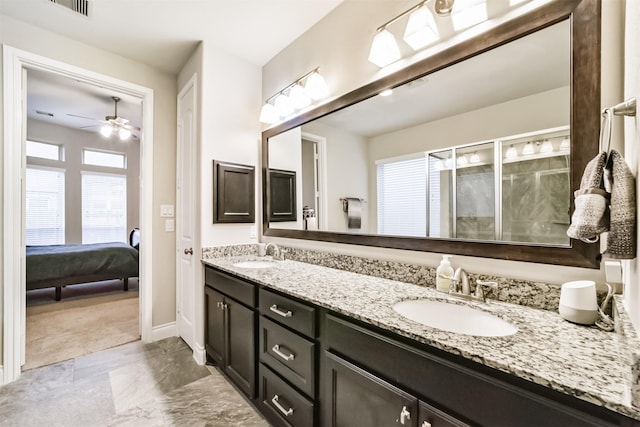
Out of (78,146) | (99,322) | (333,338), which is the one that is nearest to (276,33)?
(333,338)

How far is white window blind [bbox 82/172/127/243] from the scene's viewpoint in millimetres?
5418

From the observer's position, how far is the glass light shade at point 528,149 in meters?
1.07

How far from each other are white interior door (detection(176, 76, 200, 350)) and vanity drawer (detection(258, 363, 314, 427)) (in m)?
1.10

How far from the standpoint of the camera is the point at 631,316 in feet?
2.19

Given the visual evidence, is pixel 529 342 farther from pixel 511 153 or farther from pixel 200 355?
pixel 200 355

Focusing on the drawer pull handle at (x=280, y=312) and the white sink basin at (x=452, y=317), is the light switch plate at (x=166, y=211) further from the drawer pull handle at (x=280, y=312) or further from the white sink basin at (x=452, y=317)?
the white sink basin at (x=452, y=317)

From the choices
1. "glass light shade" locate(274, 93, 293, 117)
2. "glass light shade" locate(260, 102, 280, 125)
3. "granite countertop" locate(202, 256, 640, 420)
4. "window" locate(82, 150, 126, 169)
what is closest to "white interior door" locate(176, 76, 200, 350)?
"glass light shade" locate(260, 102, 280, 125)

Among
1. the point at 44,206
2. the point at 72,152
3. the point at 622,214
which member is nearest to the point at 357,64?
the point at 622,214

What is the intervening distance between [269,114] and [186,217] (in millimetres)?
1222

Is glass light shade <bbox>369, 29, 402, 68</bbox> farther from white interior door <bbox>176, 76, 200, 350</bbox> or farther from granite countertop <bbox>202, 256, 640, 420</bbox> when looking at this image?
white interior door <bbox>176, 76, 200, 350</bbox>

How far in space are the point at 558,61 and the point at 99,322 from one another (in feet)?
14.2

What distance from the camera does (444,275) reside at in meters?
1.24

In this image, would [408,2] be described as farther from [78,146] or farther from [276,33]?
[78,146]

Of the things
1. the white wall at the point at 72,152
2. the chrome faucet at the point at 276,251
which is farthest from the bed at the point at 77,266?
the chrome faucet at the point at 276,251
